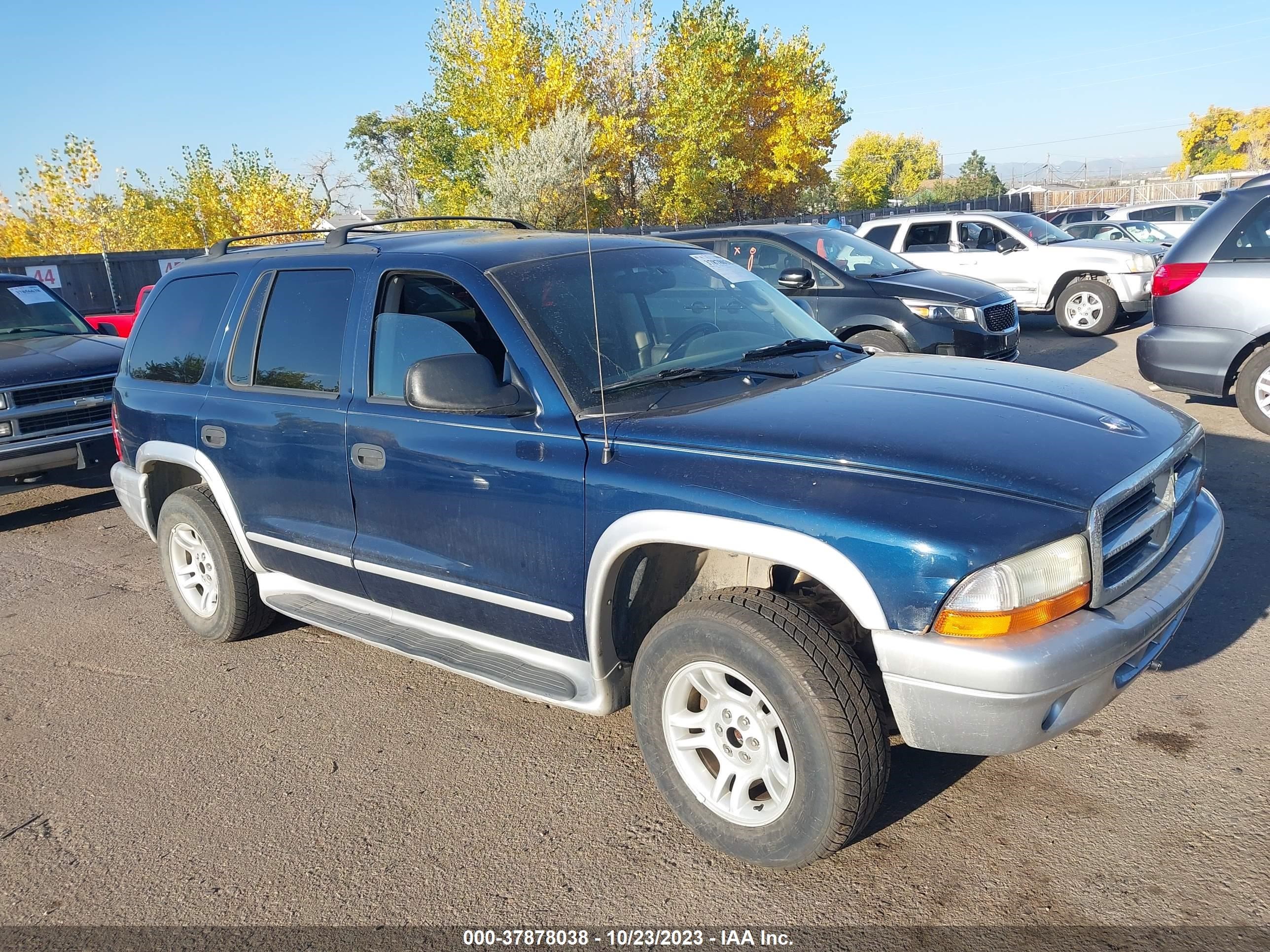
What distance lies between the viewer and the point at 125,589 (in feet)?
18.9

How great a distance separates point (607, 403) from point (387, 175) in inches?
2548

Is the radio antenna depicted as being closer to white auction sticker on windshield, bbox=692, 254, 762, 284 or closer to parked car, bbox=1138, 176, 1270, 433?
white auction sticker on windshield, bbox=692, 254, 762, 284

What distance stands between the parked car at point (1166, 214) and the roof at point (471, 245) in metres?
19.4

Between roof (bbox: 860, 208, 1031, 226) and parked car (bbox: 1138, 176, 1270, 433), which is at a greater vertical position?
roof (bbox: 860, 208, 1031, 226)

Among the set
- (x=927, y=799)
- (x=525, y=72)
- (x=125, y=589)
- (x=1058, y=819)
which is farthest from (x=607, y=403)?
(x=525, y=72)

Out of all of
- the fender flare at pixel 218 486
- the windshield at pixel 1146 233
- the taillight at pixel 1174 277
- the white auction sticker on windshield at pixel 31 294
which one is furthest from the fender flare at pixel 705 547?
the windshield at pixel 1146 233

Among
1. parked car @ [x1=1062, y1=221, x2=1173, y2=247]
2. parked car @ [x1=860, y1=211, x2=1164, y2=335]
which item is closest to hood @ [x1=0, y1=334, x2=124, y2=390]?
parked car @ [x1=860, y1=211, x2=1164, y2=335]

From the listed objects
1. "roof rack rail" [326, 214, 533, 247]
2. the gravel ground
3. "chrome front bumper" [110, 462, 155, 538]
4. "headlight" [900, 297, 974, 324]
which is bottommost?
the gravel ground

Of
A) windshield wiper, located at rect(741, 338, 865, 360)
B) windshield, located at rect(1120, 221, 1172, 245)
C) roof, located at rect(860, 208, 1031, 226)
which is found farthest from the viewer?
windshield, located at rect(1120, 221, 1172, 245)

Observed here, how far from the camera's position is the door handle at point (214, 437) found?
4.33 metres

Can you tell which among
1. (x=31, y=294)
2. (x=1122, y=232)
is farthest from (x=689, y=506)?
(x=1122, y=232)

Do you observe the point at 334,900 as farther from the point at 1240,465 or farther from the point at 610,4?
the point at 610,4

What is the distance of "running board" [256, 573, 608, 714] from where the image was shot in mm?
3227

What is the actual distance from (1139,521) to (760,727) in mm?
1280
